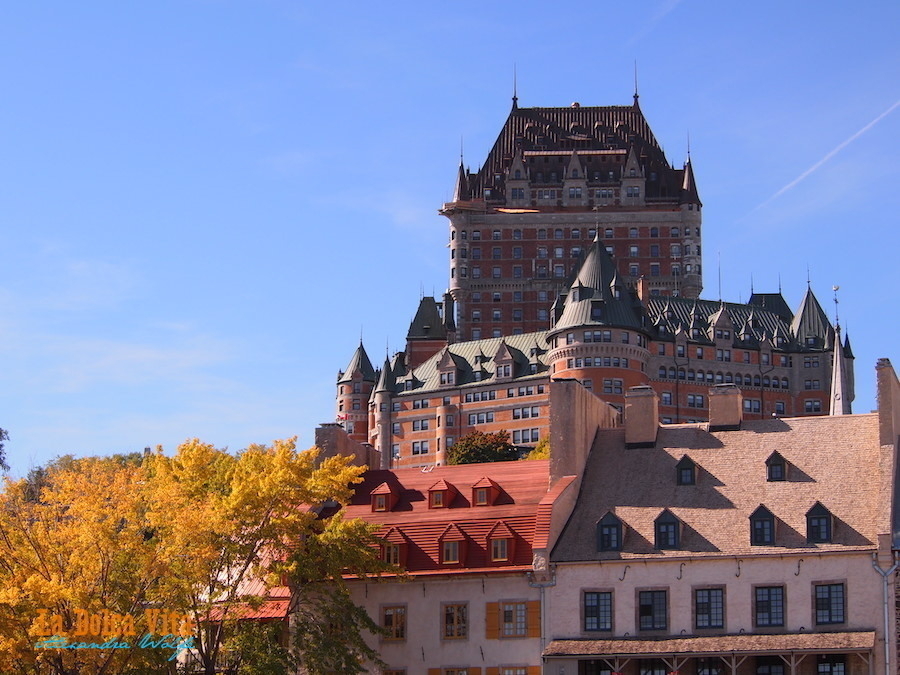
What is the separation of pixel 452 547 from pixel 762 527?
12765 mm

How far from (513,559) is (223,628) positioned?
11945 mm

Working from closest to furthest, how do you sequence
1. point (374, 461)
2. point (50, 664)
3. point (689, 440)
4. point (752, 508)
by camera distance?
point (50, 664)
point (752, 508)
point (689, 440)
point (374, 461)

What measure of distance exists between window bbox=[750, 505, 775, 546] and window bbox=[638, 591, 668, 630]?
4.08 metres

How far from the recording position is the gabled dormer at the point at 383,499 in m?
75.4

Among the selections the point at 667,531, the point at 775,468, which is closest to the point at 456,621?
the point at 667,531

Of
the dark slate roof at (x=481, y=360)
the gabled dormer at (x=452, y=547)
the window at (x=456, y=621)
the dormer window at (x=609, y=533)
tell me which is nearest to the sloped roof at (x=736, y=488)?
the dormer window at (x=609, y=533)

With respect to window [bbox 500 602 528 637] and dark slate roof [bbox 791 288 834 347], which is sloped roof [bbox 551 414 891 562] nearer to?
window [bbox 500 602 528 637]

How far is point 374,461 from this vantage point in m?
91.2

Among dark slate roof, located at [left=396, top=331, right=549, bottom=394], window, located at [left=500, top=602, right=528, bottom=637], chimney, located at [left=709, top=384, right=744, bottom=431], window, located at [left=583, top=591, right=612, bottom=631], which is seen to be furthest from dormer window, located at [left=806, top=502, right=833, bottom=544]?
dark slate roof, located at [left=396, top=331, right=549, bottom=394]

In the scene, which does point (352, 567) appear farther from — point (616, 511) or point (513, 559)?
point (616, 511)

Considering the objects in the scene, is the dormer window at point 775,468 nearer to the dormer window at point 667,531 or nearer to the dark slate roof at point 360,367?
the dormer window at point 667,531

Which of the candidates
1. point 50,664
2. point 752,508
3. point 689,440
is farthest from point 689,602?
point 50,664

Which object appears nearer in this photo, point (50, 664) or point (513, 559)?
point (50, 664)

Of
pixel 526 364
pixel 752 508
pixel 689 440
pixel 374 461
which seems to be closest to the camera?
pixel 752 508
